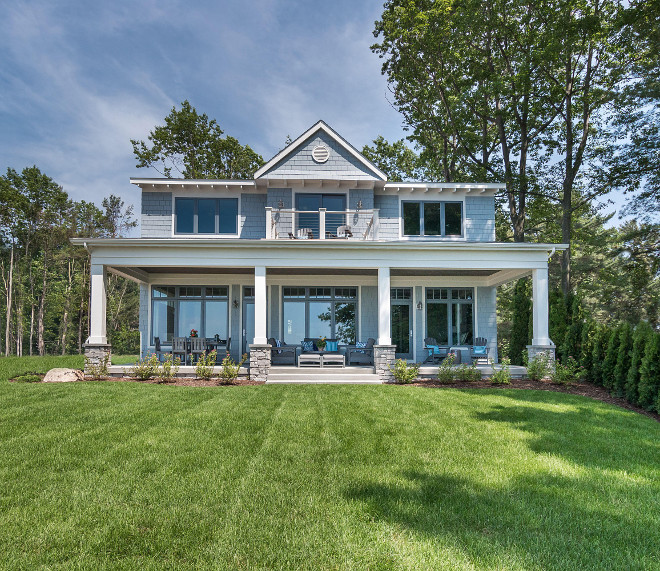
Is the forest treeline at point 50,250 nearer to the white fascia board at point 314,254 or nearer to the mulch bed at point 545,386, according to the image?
the white fascia board at point 314,254

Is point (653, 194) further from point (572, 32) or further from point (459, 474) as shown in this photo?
point (459, 474)

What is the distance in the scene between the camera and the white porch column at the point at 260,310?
11297 millimetres

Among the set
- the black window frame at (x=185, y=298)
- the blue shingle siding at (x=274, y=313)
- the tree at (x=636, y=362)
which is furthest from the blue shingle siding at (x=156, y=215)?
the tree at (x=636, y=362)

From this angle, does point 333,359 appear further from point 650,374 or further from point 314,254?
point 650,374

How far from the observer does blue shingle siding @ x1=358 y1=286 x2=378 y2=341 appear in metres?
14.3

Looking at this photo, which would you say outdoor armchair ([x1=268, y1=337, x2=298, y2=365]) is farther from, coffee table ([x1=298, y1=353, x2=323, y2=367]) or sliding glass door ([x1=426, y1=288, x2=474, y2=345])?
sliding glass door ([x1=426, y1=288, x2=474, y2=345])

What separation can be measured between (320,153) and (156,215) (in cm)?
623

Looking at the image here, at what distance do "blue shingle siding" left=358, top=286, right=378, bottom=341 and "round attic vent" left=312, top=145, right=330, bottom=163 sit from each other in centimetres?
479

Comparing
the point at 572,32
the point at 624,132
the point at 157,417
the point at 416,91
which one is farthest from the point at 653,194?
the point at 157,417

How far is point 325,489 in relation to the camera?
148 inches

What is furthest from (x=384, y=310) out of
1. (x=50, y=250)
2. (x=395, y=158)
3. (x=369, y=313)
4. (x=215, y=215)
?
(x=50, y=250)

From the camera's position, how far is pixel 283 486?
12.6ft

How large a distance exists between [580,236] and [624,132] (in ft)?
16.4

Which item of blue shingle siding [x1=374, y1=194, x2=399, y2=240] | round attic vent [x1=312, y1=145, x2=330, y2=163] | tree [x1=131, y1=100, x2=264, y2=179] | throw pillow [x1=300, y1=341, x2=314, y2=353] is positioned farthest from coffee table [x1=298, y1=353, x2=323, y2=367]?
tree [x1=131, y1=100, x2=264, y2=179]
